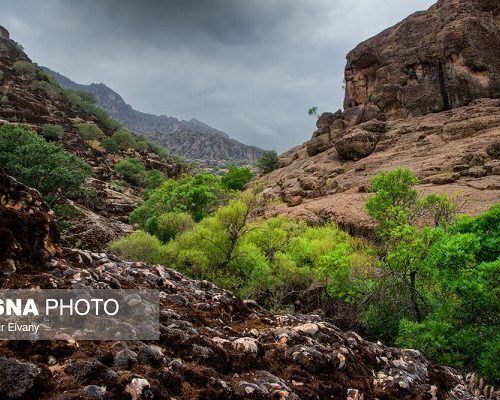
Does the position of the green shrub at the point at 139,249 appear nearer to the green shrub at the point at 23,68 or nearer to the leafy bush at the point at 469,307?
the leafy bush at the point at 469,307

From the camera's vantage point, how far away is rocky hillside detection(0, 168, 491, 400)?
3.27 metres

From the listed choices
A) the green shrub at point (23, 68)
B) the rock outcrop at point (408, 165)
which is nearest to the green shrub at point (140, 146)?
the green shrub at point (23, 68)

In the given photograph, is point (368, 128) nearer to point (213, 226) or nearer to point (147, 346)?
point (213, 226)

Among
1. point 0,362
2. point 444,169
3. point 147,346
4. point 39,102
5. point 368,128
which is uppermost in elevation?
point 39,102

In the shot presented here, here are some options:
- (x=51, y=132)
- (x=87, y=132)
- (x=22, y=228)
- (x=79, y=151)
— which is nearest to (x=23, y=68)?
(x=87, y=132)

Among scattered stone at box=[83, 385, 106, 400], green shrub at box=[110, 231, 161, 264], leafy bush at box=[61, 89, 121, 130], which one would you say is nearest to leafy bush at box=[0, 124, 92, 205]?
green shrub at box=[110, 231, 161, 264]

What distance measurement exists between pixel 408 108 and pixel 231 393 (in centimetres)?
5080

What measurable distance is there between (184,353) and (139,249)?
16.5 metres

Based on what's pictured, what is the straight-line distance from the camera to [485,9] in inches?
1957

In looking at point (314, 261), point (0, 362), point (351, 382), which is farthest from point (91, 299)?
point (314, 261)

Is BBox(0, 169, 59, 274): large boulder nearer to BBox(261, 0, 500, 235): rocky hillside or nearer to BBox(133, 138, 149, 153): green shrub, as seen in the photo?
BBox(261, 0, 500, 235): rocky hillside

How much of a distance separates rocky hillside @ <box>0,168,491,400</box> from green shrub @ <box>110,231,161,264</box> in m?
12.6
